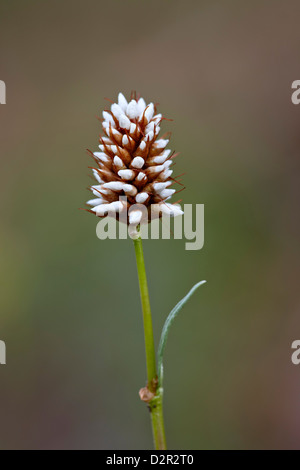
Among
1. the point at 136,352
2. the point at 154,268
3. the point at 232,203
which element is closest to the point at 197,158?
the point at 232,203

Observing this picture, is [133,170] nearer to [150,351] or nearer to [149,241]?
[150,351]

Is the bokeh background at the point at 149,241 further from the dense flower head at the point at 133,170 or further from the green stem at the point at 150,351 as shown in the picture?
the dense flower head at the point at 133,170

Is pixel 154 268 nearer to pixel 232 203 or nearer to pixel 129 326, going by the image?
pixel 129 326

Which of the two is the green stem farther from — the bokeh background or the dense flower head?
the bokeh background

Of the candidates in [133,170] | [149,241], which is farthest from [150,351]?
[149,241]

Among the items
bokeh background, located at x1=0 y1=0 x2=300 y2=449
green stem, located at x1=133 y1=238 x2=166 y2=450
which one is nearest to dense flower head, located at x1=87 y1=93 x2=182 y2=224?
green stem, located at x1=133 y1=238 x2=166 y2=450

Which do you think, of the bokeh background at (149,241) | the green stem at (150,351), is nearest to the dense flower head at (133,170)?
the green stem at (150,351)
